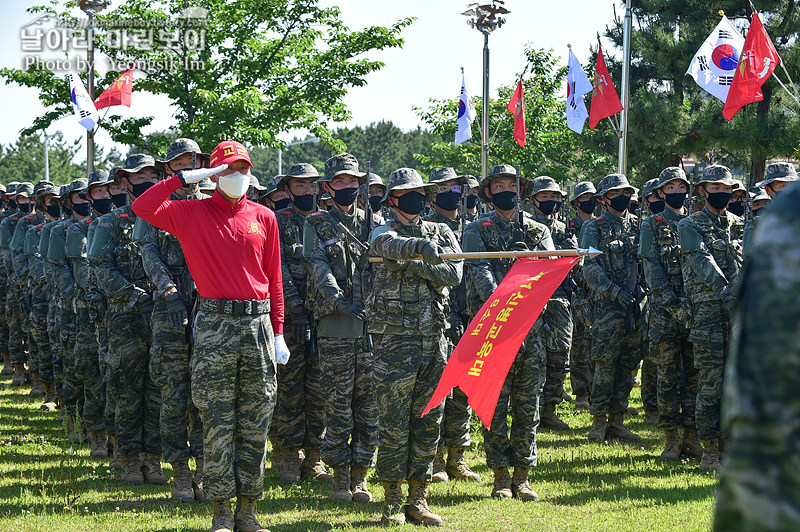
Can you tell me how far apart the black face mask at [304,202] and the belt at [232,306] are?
2.68m

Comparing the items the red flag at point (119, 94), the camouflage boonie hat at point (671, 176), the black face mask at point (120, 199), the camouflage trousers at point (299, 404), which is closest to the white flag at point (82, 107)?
the red flag at point (119, 94)

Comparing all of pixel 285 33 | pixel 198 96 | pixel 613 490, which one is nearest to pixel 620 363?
pixel 613 490

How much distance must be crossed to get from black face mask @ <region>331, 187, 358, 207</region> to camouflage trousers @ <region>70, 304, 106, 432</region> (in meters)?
3.15

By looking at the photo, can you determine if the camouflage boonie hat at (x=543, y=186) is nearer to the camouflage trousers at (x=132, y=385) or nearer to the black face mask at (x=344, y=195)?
the black face mask at (x=344, y=195)

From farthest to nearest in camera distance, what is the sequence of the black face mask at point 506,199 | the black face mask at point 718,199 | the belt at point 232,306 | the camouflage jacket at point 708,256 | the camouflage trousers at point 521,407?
the black face mask at point 718,199 < the camouflage jacket at point 708,256 < the black face mask at point 506,199 < the camouflage trousers at point 521,407 < the belt at point 232,306

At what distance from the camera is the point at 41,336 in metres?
13.5

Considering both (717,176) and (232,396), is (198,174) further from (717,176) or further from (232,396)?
(717,176)

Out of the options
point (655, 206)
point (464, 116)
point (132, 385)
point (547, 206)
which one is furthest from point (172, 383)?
point (464, 116)

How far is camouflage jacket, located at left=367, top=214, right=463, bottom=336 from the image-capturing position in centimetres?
671

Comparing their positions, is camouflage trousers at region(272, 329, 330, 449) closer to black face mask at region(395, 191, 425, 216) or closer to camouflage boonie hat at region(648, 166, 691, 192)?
black face mask at region(395, 191, 425, 216)

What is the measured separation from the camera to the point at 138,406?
8289mm

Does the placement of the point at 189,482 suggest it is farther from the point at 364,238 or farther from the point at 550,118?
the point at 550,118

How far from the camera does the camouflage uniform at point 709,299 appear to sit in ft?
27.9

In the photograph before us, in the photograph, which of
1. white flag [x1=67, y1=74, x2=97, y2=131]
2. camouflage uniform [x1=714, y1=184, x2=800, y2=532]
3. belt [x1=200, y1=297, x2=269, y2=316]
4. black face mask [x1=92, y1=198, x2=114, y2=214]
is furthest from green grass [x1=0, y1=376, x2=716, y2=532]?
white flag [x1=67, y1=74, x2=97, y2=131]
